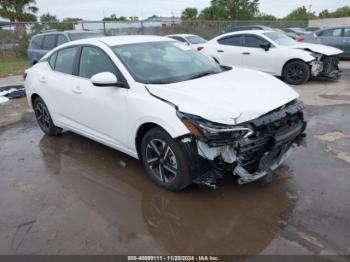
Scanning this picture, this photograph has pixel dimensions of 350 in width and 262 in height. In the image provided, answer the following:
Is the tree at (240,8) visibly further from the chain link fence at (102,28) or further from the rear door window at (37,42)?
the rear door window at (37,42)

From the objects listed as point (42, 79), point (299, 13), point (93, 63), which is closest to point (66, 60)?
point (42, 79)

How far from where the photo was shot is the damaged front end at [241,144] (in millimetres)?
3359

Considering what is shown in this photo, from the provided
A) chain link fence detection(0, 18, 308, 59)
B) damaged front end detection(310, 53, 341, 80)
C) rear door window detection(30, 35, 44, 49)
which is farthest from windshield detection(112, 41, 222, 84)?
chain link fence detection(0, 18, 308, 59)

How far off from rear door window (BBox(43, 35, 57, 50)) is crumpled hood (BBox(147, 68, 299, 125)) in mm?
9113

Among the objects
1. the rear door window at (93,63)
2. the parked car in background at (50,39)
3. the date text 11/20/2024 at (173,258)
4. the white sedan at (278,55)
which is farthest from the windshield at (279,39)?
the date text 11/20/2024 at (173,258)

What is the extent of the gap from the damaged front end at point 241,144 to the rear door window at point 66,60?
238 cm

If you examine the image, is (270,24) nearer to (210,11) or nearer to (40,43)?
(210,11)

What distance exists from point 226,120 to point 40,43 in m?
11.2

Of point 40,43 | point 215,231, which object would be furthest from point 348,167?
point 40,43

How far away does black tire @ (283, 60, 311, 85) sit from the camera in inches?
375

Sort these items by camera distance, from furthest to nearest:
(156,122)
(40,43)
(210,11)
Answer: (210,11), (40,43), (156,122)

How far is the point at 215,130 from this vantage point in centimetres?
333

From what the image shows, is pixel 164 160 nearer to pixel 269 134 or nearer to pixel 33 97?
pixel 269 134

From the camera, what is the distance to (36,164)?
16.5 ft
